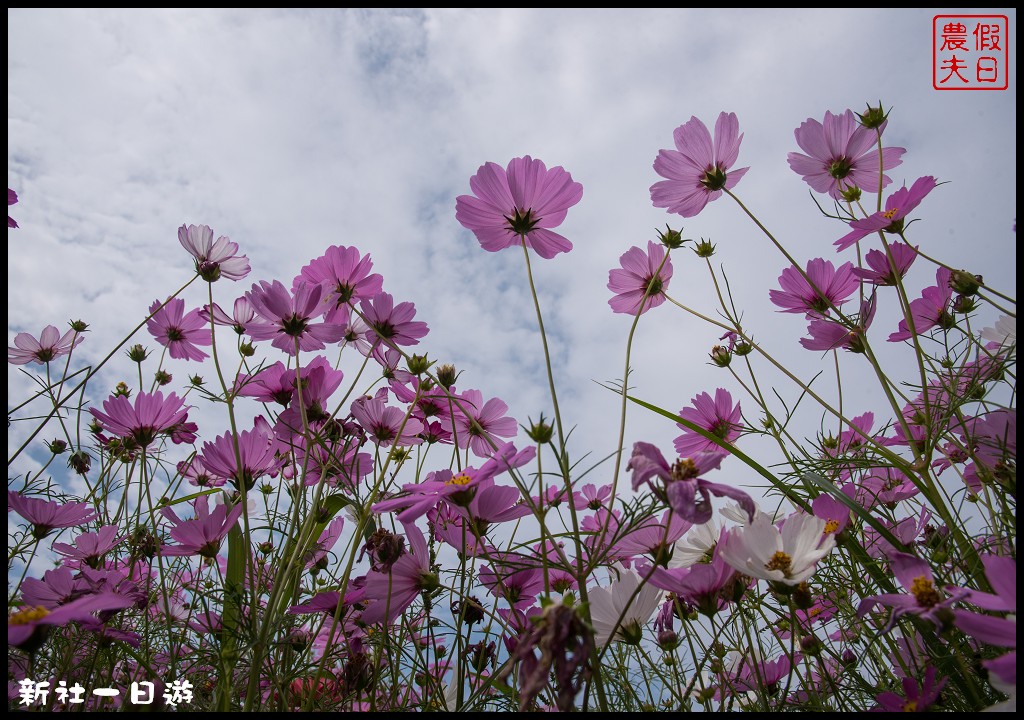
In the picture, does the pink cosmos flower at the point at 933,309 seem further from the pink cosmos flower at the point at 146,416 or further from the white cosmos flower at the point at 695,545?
the pink cosmos flower at the point at 146,416

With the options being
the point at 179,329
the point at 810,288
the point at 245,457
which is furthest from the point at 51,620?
the point at 810,288

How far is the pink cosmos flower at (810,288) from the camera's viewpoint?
3.68 feet

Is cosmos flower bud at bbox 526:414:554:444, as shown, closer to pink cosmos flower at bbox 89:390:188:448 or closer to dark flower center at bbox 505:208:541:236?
dark flower center at bbox 505:208:541:236

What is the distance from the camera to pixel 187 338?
137 centimetres

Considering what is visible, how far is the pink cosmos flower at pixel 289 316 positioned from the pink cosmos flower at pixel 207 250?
0.49 ft

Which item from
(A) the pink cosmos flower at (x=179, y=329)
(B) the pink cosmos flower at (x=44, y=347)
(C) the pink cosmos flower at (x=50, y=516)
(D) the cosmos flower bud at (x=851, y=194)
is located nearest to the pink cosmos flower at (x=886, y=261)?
(D) the cosmos flower bud at (x=851, y=194)

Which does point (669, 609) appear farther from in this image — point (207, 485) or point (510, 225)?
point (207, 485)

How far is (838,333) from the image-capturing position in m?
1.00

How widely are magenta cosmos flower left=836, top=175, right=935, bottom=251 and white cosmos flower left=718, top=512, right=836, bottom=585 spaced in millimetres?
428

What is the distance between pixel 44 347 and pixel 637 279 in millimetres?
1525

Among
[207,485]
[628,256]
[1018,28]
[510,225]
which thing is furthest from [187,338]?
[1018,28]

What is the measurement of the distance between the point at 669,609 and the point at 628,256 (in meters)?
0.62

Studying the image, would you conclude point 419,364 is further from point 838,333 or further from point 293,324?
point 838,333

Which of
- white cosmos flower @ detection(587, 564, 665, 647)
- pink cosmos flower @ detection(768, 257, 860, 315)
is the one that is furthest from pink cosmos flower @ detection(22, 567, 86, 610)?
pink cosmos flower @ detection(768, 257, 860, 315)
